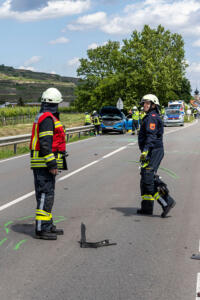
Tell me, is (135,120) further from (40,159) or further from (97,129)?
(40,159)

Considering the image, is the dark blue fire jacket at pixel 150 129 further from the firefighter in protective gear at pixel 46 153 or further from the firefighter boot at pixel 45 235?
the firefighter boot at pixel 45 235

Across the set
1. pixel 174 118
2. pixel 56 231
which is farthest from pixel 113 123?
pixel 56 231

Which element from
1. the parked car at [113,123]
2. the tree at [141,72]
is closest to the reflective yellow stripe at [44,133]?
the parked car at [113,123]

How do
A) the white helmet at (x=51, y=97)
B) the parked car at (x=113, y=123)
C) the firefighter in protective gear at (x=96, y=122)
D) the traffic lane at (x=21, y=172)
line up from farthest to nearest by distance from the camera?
the parked car at (x=113, y=123) < the firefighter in protective gear at (x=96, y=122) < the traffic lane at (x=21, y=172) < the white helmet at (x=51, y=97)

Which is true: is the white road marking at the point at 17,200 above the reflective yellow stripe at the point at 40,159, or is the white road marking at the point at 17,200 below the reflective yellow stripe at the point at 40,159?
below

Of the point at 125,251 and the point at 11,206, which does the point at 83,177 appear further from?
the point at 125,251

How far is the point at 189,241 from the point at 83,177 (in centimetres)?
613

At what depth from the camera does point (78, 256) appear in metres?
5.31

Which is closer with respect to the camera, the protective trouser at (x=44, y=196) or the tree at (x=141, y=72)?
the protective trouser at (x=44, y=196)

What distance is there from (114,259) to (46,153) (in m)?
1.54

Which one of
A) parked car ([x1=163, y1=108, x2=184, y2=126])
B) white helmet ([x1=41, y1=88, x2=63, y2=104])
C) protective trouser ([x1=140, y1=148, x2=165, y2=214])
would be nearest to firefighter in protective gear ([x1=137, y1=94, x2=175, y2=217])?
protective trouser ([x1=140, y1=148, x2=165, y2=214])

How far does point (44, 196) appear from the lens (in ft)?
20.0

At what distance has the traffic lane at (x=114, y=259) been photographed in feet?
14.0

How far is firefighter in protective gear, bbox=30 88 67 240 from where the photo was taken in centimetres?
588
